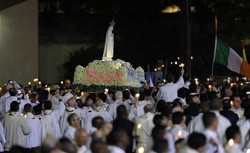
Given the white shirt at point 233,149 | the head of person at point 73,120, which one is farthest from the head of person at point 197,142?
the head of person at point 73,120

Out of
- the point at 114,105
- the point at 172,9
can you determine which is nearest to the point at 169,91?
the point at 114,105

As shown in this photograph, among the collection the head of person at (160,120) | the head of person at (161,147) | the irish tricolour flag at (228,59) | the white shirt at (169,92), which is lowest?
the head of person at (161,147)

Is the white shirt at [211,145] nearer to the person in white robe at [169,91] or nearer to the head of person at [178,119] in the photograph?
the head of person at [178,119]

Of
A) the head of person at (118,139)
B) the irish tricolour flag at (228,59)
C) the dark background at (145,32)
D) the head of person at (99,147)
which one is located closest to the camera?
the head of person at (99,147)

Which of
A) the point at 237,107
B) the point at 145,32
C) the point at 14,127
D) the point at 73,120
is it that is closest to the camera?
the point at 73,120

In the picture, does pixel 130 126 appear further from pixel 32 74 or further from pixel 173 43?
pixel 173 43

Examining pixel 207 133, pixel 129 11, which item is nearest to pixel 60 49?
pixel 129 11

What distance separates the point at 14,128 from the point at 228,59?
891 centimetres

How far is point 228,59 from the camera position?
80.5ft

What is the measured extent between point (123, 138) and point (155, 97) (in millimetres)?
10162

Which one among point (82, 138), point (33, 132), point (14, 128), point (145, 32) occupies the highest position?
point (145, 32)

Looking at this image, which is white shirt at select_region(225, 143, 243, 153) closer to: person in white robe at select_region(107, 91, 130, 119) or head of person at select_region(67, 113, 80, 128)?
head of person at select_region(67, 113, 80, 128)

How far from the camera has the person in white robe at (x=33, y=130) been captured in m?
17.4

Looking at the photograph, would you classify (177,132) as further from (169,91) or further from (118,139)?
(169,91)
